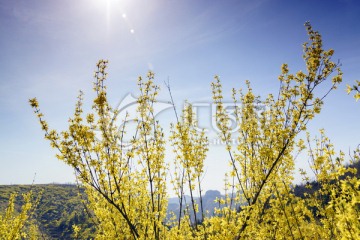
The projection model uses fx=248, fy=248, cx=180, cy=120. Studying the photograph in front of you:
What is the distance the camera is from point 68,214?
182125 millimetres

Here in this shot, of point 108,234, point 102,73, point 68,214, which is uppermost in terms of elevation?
point 102,73

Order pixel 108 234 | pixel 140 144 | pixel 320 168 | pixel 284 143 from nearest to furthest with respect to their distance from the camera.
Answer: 1. pixel 284 143
2. pixel 140 144
3. pixel 108 234
4. pixel 320 168

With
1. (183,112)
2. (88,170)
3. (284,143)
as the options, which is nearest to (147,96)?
(183,112)

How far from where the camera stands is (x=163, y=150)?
20.6ft

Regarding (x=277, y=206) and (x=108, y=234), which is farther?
(x=277, y=206)

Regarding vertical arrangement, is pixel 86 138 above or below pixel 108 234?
above

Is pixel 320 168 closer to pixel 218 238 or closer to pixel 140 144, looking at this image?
pixel 218 238

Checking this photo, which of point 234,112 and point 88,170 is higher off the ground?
point 234,112

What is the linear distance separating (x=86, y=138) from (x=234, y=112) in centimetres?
413

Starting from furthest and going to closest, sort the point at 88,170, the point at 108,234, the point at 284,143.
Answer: the point at 108,234
the point at 284,143
the point at 88,170

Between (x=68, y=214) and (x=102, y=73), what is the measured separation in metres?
206

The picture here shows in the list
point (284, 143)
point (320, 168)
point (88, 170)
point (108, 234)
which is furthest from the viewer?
point (320, 168)

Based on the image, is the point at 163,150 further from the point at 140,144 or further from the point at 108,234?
the point at 108,234

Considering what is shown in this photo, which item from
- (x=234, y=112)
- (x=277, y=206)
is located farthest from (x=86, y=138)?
(x=277, y=206)
